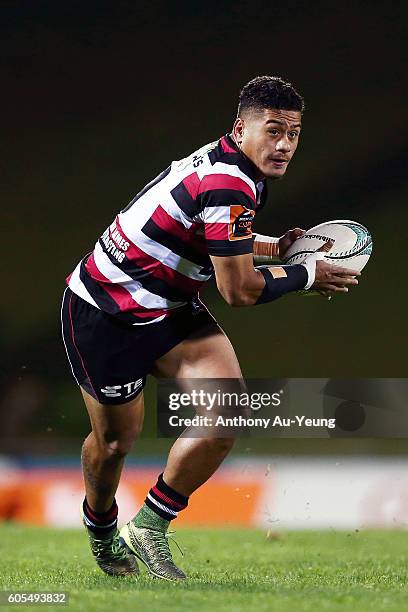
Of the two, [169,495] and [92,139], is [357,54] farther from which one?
[169,495]

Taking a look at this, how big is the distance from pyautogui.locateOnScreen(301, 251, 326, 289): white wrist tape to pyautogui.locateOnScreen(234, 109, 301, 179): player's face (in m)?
0.34

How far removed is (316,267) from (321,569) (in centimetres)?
142

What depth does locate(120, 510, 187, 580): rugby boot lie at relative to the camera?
3951 mm

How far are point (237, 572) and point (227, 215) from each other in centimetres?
162

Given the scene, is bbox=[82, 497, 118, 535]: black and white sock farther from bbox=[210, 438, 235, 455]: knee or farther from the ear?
the ear

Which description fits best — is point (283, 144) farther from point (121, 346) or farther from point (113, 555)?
point (113, 555)

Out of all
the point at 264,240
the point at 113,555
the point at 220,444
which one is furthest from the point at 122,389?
the point at 264,240

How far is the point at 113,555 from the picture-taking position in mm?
4234

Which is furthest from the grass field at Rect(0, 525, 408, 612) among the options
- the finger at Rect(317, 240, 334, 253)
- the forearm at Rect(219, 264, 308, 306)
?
the finger at Rect(317, 240, 334, 253)

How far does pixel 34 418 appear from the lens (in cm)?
933

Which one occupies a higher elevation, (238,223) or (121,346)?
(238,223)

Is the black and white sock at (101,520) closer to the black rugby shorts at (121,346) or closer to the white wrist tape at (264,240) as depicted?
the black rugby shorts at (121,346)

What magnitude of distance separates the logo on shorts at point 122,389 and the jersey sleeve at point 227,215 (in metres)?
0.67

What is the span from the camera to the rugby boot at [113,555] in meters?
4.23
